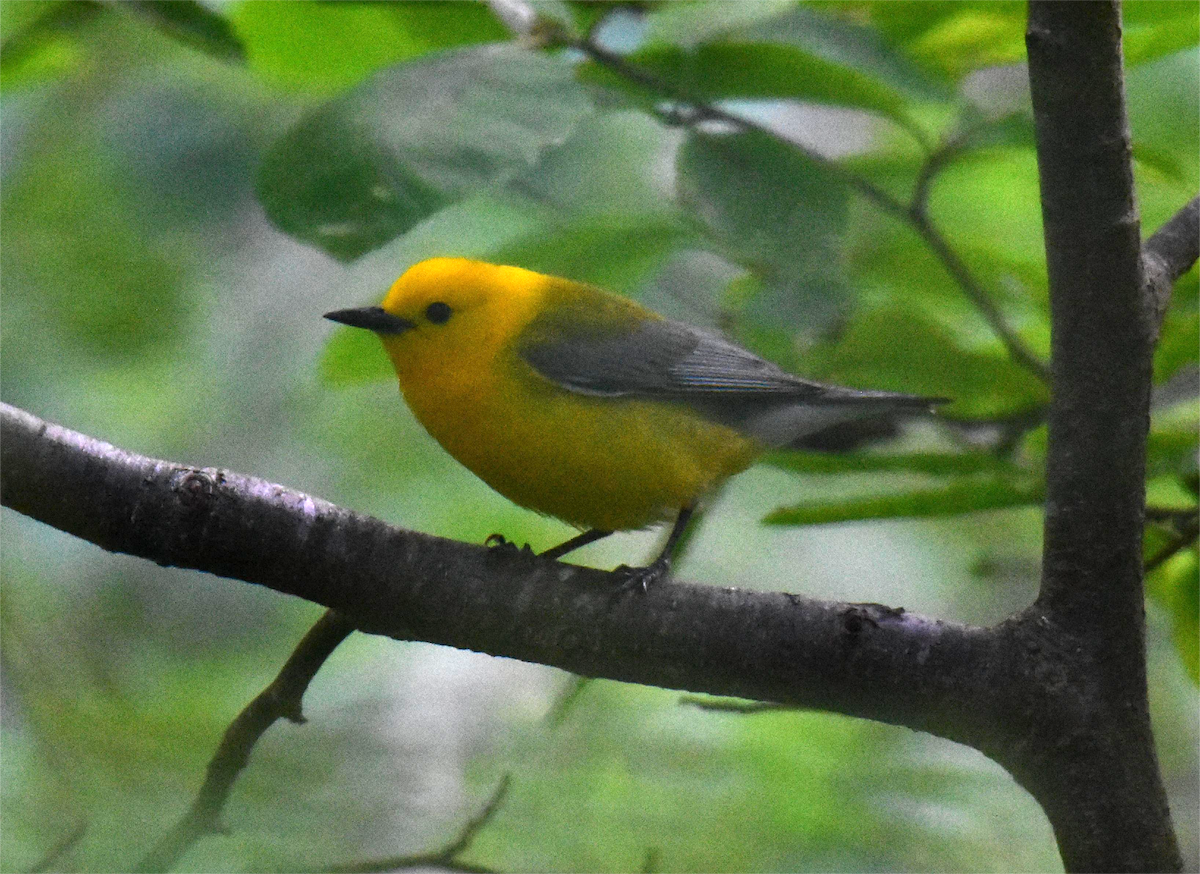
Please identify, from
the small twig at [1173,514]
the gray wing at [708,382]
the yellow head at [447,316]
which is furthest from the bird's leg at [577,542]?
the small twig at [1173,514]

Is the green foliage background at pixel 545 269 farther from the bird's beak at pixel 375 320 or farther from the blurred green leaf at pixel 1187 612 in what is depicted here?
the bird's beak at pixel 375 320

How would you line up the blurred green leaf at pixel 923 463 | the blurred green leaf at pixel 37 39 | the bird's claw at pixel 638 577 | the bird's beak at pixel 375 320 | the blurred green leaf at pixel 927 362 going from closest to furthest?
the bird's claw at pixel 638 577
the blurred green leaf at pixel 923 463
the blurred green leaf at pixel 927 362
the blurred green leaf at pixel 37 39
the bird's beak at pixel 375 320

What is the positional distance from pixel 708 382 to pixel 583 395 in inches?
21.1

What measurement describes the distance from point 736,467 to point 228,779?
2437 mm

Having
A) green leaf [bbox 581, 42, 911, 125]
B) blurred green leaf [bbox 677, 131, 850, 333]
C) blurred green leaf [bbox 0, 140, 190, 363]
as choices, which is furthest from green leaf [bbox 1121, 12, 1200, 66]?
blurred green leaf [bbox 0, 140, 190, 363]

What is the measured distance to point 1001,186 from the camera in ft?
16.9

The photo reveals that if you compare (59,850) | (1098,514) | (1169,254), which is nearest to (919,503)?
(1098,514)

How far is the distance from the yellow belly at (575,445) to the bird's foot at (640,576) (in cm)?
57

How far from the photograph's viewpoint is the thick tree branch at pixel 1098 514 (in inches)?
96.0

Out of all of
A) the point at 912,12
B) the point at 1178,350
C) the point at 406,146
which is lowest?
the point at 1178,350

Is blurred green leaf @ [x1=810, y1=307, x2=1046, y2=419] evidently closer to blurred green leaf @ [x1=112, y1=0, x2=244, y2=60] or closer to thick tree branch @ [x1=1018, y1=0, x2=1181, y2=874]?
thick tree branch @ [x1=1018, y1=0, x2=1181, y2=874]

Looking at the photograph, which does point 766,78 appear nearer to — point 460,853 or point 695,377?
point 695,377

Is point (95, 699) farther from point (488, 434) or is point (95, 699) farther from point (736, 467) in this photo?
point (736, 467)

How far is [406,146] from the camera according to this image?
10.1 ft
